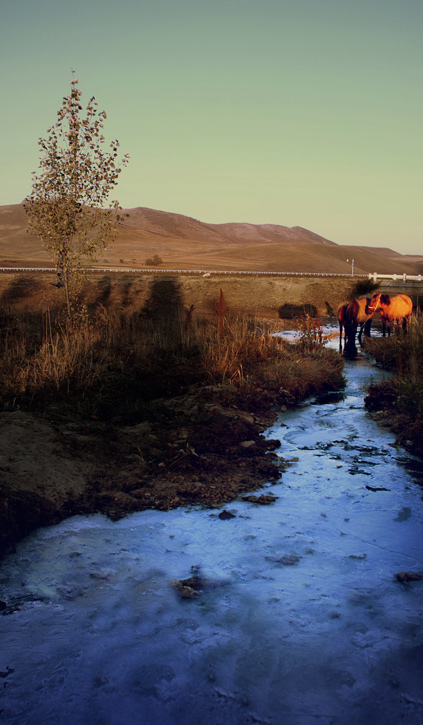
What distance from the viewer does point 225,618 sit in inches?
169

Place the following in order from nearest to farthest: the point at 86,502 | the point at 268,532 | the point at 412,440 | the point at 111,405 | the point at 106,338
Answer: the point at 268,532
the point at 86,502
the point at 412,440
the point at 111,405
the point at 106,338

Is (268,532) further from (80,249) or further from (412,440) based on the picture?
(80,249)

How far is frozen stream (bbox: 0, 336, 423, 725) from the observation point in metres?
3.55

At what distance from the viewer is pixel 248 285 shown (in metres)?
31.9

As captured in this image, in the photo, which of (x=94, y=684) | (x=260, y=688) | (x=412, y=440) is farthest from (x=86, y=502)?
(x=412, y=440)

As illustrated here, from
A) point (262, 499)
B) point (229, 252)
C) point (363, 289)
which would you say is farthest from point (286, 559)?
point (229, 252)

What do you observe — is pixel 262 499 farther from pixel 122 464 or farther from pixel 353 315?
pixel 353 315

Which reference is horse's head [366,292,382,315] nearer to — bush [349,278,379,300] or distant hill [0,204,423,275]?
bush [349,278,379,300]

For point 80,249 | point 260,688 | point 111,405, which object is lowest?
point 260,688

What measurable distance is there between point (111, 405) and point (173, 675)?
208 inches

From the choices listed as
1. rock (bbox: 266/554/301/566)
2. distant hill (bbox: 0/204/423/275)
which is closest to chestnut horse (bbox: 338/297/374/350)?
rock (bbox: 266/554/301/566)

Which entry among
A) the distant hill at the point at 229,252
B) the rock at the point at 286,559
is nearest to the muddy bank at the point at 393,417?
the rock at the point at 286,559

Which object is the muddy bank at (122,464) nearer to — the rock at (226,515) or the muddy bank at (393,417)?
the rock at (226,515)

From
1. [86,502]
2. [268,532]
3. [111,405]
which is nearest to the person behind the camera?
[268,532]
